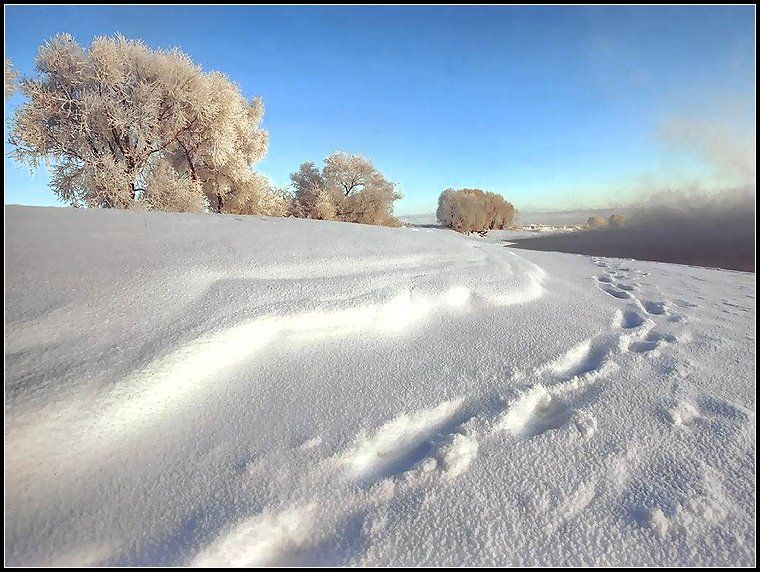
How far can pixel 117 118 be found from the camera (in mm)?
7301

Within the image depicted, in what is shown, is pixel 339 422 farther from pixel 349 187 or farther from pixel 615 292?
pixel 349 187

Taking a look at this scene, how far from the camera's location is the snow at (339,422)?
884mm

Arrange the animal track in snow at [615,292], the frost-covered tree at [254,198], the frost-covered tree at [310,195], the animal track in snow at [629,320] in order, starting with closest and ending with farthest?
the animal track in snow at [629,320] < the animal track in snow at [615,292] < the frost-covered tree at [254,198] < the frost-covered tree at [310,195]

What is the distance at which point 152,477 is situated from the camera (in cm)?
101

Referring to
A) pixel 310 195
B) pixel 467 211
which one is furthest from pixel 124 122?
pixel 467 211

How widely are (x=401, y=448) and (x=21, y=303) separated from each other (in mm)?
1645

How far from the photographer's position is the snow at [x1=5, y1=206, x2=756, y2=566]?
884 millimetres

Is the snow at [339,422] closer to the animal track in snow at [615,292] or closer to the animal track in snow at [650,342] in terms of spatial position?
the animal track in snow at [650,342]

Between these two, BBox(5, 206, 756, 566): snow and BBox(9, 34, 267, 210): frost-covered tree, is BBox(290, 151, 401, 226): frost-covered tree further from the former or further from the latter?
BBox(5, 206, 756, 566): snow

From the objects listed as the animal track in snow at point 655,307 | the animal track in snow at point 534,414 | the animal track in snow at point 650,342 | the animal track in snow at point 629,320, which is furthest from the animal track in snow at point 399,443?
the animal track in snow at point 655,307

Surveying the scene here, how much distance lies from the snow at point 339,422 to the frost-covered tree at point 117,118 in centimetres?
672

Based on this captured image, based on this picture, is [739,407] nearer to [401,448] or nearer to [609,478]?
[609,478]

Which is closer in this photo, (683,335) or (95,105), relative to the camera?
(683,335)

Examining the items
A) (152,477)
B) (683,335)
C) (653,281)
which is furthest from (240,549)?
(653,281)
